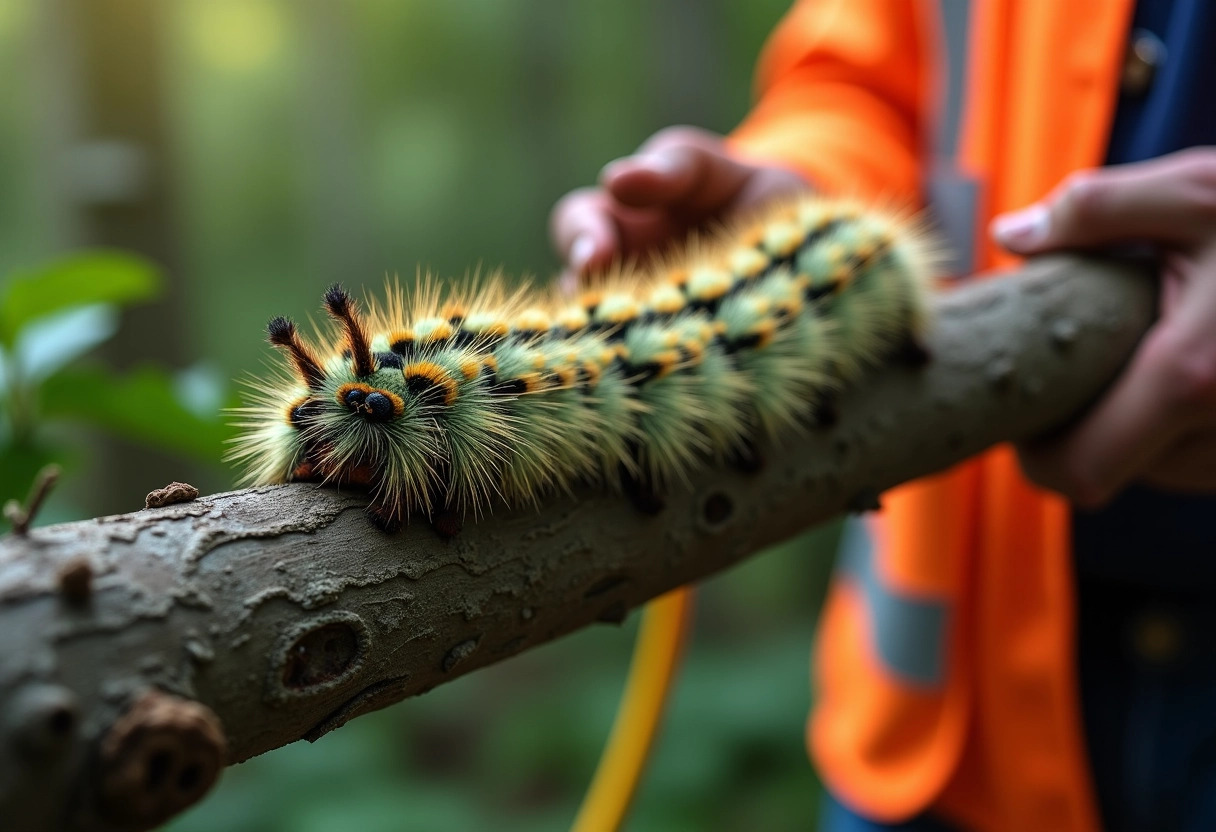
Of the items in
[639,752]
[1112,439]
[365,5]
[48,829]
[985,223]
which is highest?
[365,5]

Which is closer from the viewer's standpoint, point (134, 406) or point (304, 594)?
point (304, 594)

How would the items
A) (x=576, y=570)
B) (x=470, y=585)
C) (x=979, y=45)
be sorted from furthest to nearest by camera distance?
(x=979, y=45) → (x=576, y=570) → (x=470, y=585)

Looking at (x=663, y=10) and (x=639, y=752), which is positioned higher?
(x=663, y=10)

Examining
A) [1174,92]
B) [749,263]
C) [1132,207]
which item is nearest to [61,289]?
[749,263]

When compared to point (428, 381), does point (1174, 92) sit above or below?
below

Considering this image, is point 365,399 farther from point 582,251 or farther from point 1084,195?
point 1084,195

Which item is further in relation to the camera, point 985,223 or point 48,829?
point 985,223

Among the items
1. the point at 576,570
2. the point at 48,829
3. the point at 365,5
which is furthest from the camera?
the point at 365,5

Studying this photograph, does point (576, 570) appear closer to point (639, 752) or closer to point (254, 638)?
point (254, 638)

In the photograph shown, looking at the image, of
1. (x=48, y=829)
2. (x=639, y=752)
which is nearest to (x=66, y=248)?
(x=639, y=752)
